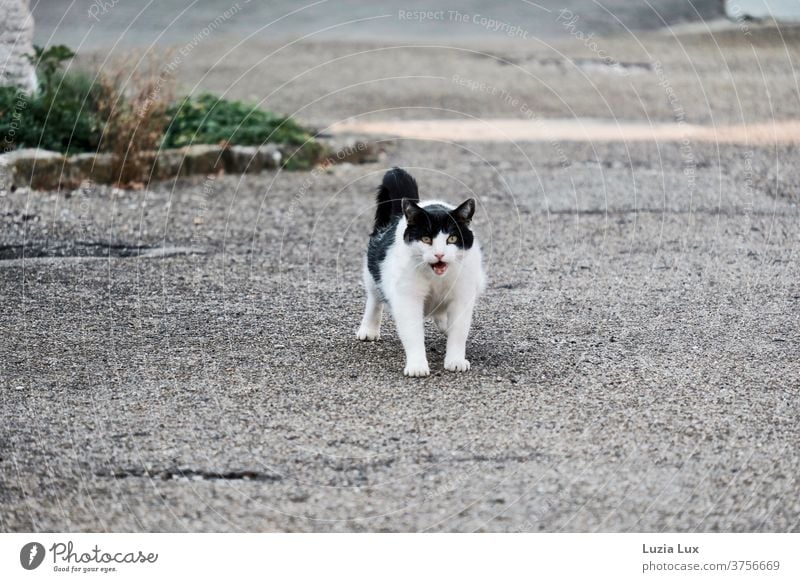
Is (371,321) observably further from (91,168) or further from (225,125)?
(225,125)

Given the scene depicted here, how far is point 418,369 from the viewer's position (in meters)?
5.26

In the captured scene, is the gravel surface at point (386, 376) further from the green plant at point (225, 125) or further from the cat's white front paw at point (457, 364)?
the green plant at point (225, 125)

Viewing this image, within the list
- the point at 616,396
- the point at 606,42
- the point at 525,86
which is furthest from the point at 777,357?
the point at 606,42

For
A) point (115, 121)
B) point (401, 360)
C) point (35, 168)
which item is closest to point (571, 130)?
point (115, 121)

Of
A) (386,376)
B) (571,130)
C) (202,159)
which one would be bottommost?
(386,376)

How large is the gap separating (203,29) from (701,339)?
12646mm

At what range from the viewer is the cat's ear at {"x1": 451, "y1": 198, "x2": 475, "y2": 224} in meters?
5.23

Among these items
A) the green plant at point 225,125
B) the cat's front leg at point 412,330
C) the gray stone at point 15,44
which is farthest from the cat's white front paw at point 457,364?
the gray stone at point 15,44

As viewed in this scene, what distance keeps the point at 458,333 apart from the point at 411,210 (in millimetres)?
594

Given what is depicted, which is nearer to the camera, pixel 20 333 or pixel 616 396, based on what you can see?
pixel 616 396

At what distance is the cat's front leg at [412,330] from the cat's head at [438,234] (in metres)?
0.19

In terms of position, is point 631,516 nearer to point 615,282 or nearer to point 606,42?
point 615,282

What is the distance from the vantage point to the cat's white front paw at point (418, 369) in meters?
5.26

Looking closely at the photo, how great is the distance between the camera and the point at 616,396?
16.6 ft
